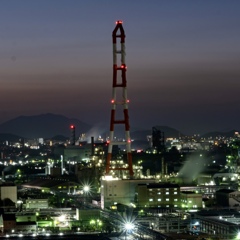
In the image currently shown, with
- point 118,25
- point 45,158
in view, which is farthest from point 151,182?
point 45,158

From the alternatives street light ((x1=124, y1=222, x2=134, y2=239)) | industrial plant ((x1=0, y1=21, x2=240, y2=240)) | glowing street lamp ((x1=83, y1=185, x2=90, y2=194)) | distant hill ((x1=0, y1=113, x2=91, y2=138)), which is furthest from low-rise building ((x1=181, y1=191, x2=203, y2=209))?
distant hill ((x1=0, y1=113, x2=91, y2=138))

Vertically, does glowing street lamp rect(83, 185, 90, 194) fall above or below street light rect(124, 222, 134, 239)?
above

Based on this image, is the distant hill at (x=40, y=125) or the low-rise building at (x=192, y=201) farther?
the distant hill at (x=40, y=125)

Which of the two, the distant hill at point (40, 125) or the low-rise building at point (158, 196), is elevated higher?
the distant hill at point (40, 125)

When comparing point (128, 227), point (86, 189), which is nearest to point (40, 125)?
point (86, 189)

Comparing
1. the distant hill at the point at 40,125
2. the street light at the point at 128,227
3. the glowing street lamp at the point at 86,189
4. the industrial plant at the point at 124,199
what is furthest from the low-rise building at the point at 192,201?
the distant hill at the point at 40,125

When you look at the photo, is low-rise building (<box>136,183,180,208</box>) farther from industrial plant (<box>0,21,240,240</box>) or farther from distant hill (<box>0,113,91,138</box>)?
distant hill (<box>0,113,91,138</box>)

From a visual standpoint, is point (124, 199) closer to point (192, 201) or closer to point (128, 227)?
point (192, 201)

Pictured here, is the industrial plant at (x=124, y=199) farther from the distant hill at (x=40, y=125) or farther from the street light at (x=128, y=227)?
the distant hill at (x=40, y=125)
